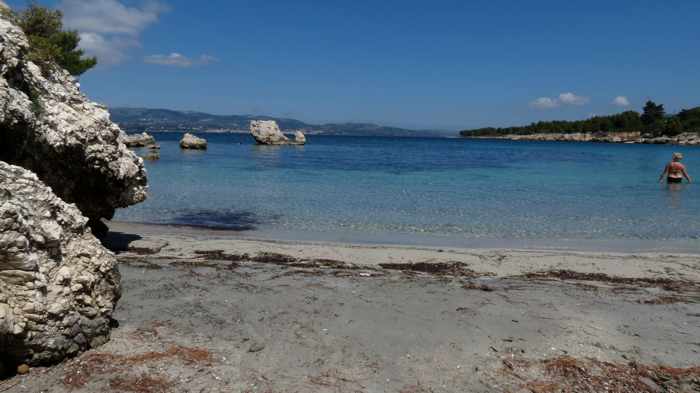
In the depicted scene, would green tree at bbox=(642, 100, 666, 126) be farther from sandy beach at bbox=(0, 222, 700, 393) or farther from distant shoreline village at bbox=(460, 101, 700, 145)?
sandy beach at bbox=(0, 222, 700, 393)

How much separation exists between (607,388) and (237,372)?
377 centimetres

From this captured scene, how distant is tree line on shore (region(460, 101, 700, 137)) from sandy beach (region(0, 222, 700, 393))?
12876cm

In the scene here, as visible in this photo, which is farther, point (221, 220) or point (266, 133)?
point (266, 133)

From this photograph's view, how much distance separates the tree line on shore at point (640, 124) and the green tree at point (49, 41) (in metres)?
123

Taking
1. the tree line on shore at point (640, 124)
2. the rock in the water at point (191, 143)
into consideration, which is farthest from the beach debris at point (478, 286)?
the tree line on shore at point (640, 124)

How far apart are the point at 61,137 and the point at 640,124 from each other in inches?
6041

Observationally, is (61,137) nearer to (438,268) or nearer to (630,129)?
(438,268)

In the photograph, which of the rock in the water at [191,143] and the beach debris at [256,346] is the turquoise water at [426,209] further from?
the rock in the water at [191,143]

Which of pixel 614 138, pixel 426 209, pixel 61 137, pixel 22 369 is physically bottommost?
pixel 426 209

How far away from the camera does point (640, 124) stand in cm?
13562

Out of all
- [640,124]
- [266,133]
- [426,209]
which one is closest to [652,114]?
[640,124]

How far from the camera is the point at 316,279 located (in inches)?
341

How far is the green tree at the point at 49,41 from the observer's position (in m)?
8.80

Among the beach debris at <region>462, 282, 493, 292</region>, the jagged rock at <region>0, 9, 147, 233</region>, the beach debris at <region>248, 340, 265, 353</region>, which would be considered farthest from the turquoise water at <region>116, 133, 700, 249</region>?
the beach debris at <region>248, 340, 265, 353</region>
